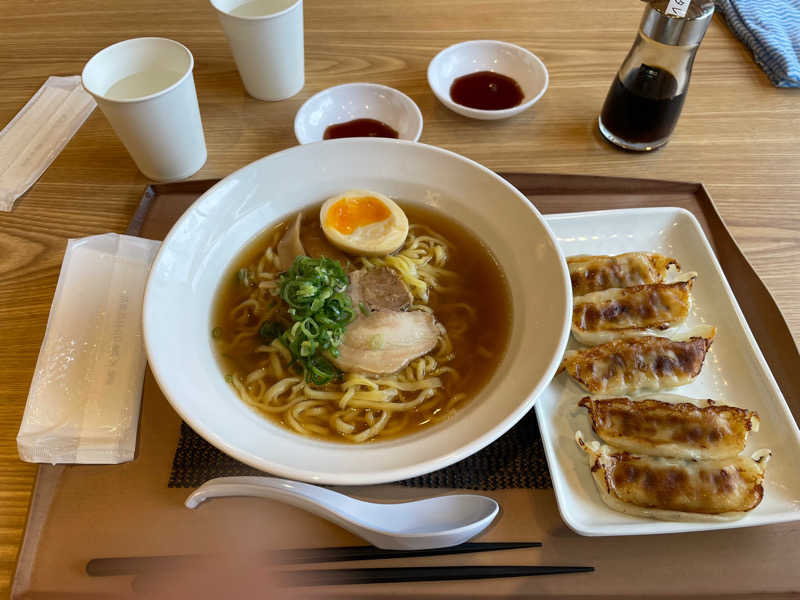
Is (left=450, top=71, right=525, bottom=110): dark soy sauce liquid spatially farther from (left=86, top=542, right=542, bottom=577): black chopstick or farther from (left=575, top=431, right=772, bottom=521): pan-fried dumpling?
(left=86, top=542, right=542, bottom=577): black chopstick

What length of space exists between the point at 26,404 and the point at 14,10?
278 cm

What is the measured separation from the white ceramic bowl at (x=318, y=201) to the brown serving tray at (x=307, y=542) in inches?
9.9

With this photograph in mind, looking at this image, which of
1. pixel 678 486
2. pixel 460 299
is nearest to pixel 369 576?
pixel 678 486

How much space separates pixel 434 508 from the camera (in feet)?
4.78

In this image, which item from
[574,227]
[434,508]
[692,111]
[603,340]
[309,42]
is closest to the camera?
[434,508]

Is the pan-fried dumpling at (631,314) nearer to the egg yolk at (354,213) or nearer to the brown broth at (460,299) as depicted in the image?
the brown broth at (460,299)

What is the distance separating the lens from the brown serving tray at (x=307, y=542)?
1365 millimetres

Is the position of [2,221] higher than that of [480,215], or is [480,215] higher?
[480,215]

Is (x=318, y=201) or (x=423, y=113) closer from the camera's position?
(x=318, y=201)

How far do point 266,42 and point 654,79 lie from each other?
1.69 m

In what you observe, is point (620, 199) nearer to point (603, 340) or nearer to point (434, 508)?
point (603, 340)

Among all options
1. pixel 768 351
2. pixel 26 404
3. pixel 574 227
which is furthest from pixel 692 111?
pixel 26 404

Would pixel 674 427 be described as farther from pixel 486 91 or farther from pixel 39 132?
pixel 39 132

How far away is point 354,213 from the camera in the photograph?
2.01 metres
